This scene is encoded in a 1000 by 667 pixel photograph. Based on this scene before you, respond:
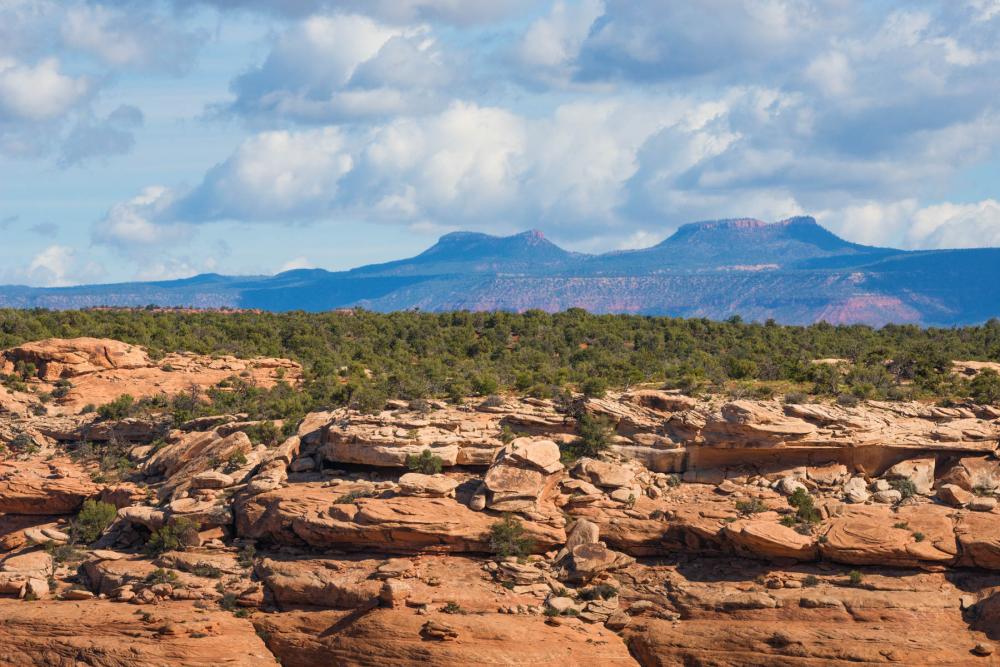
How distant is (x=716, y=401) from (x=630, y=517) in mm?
8734

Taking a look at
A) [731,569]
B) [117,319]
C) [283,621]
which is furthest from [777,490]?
[117,319]

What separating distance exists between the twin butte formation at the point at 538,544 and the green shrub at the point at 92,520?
0.59m

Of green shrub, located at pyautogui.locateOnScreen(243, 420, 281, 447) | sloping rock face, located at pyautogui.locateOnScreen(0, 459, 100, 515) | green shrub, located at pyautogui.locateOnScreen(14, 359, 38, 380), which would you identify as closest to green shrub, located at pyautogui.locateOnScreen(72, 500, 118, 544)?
sloping rock face, located at pyautogui.locateOnScreen(0, 459, 100, 515)

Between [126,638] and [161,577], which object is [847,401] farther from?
[126,638]

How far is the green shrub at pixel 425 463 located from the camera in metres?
→ 45.8

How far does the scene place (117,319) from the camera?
85.4 m

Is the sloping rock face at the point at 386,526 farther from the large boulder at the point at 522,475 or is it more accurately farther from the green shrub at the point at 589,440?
the green shrub at the point at 589,440

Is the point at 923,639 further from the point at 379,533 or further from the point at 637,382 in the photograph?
the point at 637,382

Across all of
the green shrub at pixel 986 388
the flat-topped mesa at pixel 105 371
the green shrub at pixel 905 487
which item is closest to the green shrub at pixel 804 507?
the green shrub at pixel 905 487

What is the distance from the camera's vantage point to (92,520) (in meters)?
48.0

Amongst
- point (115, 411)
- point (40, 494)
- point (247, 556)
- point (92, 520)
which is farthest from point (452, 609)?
point (115, 411)

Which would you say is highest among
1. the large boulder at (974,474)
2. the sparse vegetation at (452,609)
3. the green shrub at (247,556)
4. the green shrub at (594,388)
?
the green shrub at (594,388)

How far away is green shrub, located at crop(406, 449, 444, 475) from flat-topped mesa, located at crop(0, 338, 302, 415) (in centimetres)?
2066

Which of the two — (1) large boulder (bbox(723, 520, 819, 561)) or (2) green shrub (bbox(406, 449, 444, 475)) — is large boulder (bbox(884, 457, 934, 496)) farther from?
(2) green shrub (bbox(406, 449, 444, 475))
